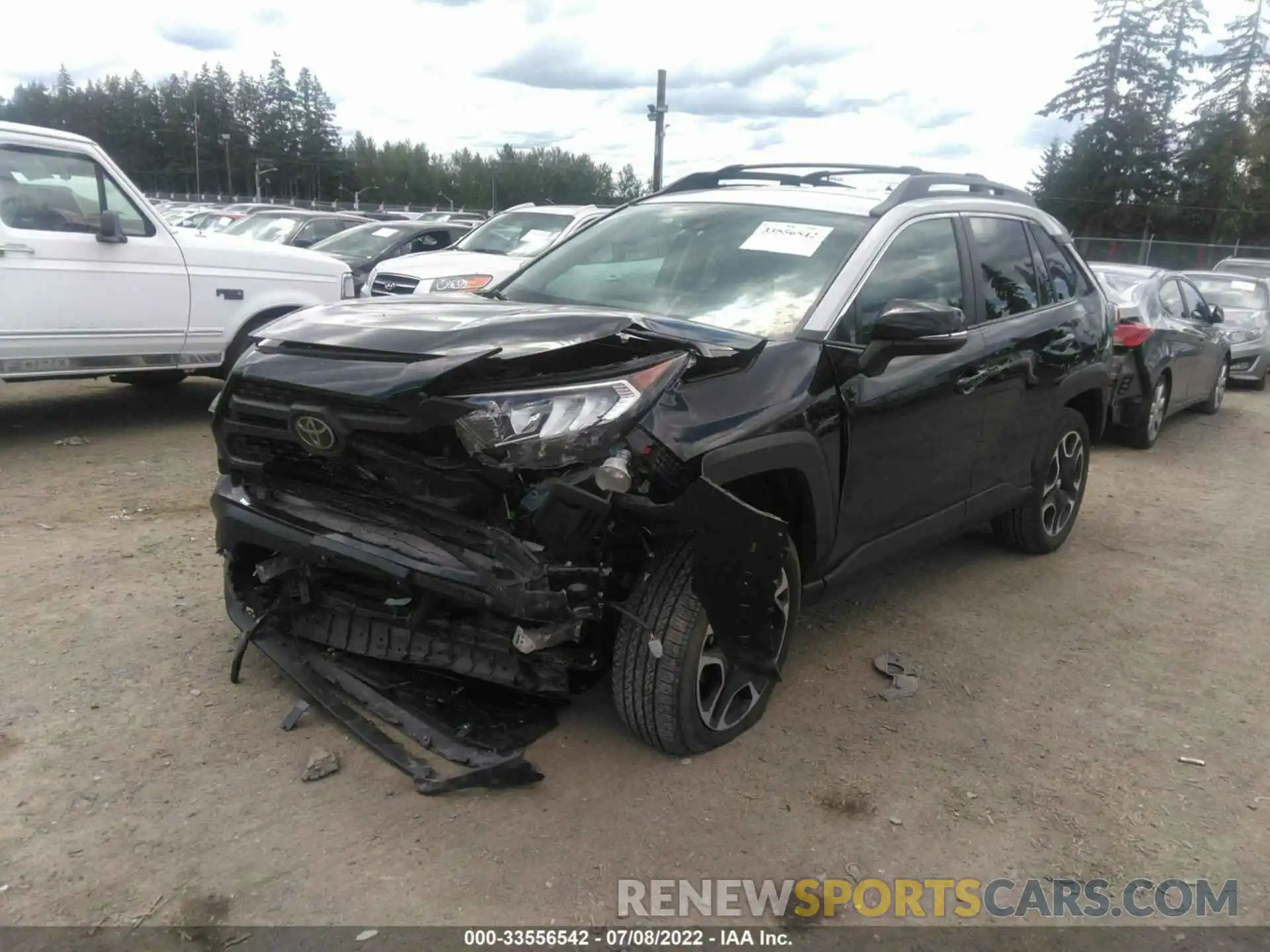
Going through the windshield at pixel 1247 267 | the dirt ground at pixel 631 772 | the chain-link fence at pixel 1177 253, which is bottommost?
the dirt ground at pixel 631 772

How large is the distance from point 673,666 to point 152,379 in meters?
7.47

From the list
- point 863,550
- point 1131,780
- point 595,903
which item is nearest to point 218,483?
point 595,903

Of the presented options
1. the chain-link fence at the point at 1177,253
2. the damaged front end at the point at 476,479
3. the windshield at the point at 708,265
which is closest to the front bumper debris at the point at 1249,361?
the windshield at the point at 708,265

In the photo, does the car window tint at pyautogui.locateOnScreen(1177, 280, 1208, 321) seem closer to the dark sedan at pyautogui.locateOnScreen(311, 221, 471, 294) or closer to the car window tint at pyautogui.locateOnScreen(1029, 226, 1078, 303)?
the car window tint at pyautogui.locateOnScreen(1029, 226, 1078, 303)

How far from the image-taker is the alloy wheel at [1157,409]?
862 centimetres

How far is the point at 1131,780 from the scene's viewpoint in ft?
10.7

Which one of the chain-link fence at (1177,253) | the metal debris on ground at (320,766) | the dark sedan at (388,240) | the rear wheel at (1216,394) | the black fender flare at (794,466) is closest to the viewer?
the black fender flare at (794,466)

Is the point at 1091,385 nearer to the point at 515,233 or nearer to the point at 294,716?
the point at 294,716

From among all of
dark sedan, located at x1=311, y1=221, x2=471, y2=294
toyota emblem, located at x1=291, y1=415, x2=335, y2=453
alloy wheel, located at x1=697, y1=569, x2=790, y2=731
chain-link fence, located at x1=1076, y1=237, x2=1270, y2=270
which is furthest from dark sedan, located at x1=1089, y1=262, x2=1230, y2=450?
chain-link fence, located at x1=1076, y1=237, x2=1270, y2=270

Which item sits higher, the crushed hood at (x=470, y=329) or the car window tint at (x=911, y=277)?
the car window tint at (x=911, y=277)

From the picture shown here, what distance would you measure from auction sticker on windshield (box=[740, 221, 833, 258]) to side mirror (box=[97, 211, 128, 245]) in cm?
500

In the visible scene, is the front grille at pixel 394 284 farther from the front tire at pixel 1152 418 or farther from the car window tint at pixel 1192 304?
the car window tint at pixel 1192 304

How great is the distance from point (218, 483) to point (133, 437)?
445cm

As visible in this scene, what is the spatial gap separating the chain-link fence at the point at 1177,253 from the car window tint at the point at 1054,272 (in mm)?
28889
